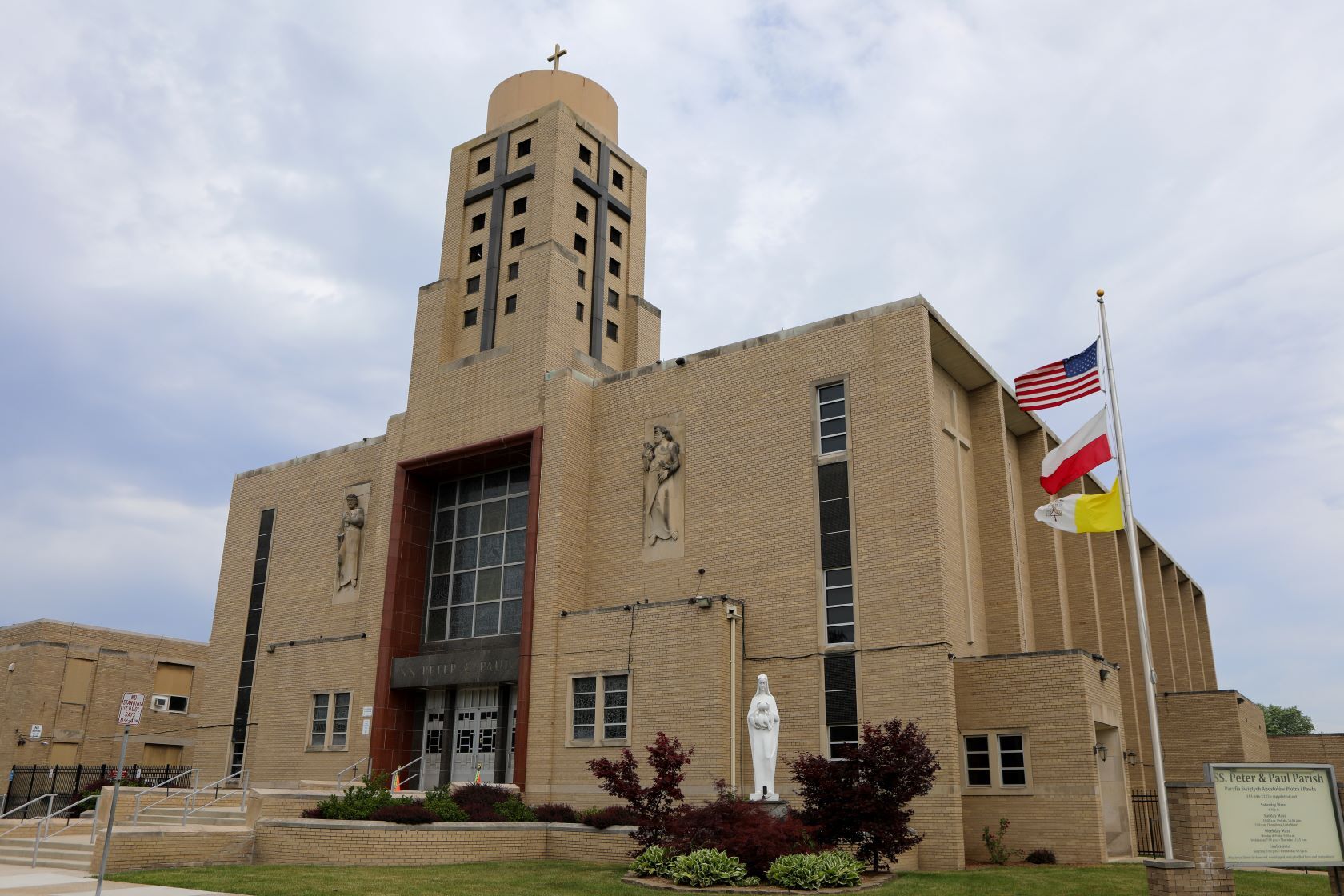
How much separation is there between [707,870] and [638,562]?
13.6 metres

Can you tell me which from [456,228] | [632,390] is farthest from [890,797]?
[456,228]

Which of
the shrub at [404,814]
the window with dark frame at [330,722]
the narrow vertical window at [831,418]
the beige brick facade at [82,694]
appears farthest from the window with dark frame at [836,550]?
the beige brick facade at [82,694]

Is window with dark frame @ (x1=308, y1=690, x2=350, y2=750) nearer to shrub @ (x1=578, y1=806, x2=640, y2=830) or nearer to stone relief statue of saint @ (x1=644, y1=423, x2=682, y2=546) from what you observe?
stone relief statue of saint @ (x1=644, y1=423, x2=682, y2=546)

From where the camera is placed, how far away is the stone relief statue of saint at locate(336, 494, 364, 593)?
121 ft

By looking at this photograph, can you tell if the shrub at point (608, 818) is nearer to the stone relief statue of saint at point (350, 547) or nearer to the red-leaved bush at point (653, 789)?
the red-leaved bush at point (653, 789)

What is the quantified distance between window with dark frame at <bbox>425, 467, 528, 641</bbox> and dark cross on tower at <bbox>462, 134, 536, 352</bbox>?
4885 mm

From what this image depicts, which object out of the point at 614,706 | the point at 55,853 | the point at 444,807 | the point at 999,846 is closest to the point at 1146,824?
the point at 999,846

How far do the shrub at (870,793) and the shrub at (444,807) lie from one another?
8291mm

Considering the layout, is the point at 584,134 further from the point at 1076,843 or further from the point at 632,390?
the point at 1076,843

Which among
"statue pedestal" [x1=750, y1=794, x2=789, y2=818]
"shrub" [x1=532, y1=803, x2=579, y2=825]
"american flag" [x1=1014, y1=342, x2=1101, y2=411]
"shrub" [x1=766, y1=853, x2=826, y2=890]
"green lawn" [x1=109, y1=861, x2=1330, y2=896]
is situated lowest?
"green lawn" [x1=109, y1=861, x2=1330, y2=896]

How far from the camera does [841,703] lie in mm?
26047

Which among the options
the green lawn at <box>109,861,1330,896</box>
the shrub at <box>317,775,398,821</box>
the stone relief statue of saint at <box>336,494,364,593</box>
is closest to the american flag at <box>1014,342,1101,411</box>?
Answer: the green lawn at <box>109,861,1330,896</box>

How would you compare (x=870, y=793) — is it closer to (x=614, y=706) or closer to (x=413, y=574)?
(x=614, y=706)

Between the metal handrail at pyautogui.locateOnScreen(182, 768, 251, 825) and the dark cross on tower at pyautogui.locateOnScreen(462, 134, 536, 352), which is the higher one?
Answer: the dark cross on tower at pyautogui.locateOnScreen(462, 134, 536, 352)
